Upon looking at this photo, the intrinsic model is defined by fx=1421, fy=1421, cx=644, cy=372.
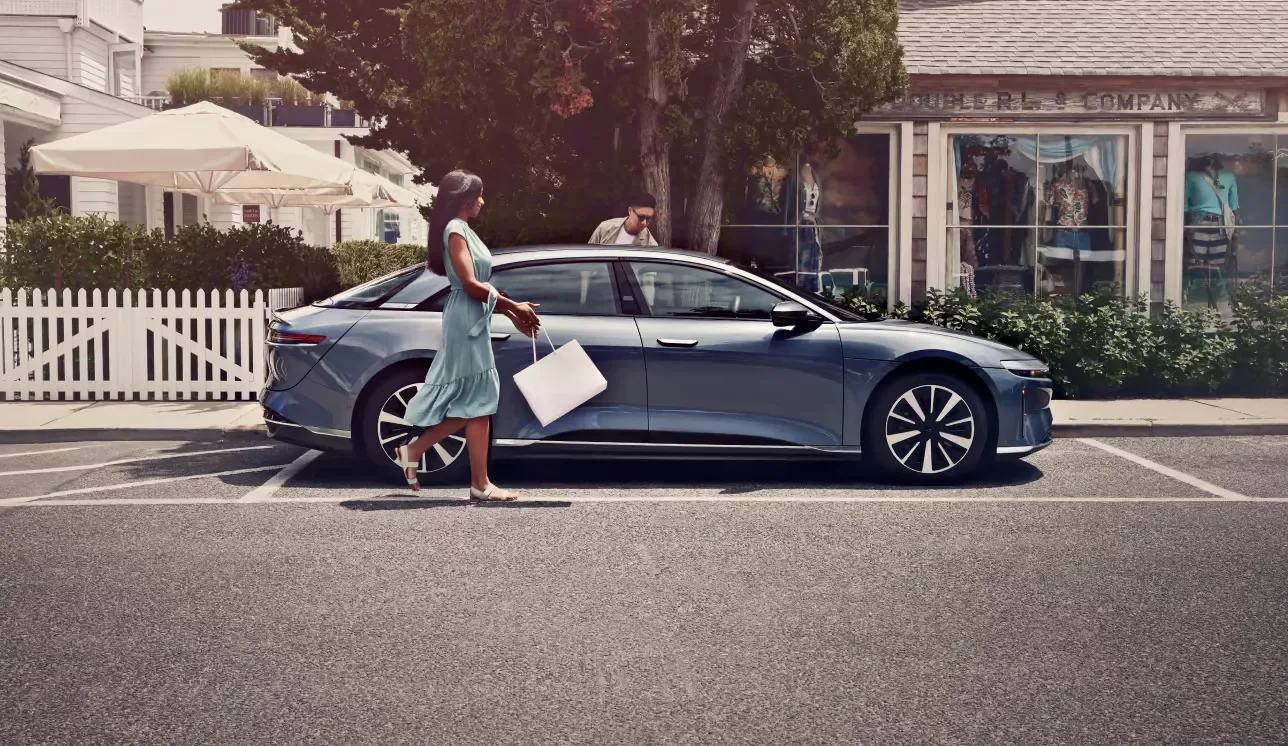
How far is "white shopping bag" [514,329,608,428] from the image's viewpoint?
822 centimetres

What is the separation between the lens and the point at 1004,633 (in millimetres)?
5250

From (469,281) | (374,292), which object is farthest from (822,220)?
(469,281)

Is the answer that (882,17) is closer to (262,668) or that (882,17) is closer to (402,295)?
(402,295)

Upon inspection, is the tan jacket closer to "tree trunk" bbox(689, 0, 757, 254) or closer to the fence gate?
"tree trunk" bbox(689, 0, 757, 254)

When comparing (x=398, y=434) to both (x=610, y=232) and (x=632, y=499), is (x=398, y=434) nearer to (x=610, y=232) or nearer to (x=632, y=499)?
(x=632, y=499)

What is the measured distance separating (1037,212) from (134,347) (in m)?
10.4

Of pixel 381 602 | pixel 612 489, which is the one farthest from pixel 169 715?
pixel 612 489

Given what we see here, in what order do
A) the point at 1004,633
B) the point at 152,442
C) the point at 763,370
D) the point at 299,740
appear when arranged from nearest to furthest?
1. the point at 299,740
2. the point at 1004,633
3. the point at 763,370
4. the point at 152,442

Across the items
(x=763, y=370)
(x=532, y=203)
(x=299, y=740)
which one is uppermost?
(x=532, y=203)

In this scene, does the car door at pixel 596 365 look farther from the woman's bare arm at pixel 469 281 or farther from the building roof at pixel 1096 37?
the building roof at pixel 1096 37

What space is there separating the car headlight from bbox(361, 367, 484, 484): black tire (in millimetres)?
3385

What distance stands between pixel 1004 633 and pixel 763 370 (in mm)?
3522

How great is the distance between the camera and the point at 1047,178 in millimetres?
16969

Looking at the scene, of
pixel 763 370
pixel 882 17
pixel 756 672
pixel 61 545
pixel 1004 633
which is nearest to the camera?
pixel 756 672
